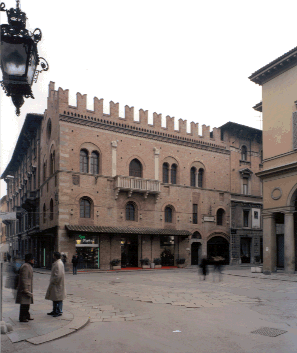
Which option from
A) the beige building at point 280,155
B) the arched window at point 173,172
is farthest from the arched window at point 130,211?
the beige building at point 280,155

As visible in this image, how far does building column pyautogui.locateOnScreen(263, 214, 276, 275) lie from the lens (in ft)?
83.7

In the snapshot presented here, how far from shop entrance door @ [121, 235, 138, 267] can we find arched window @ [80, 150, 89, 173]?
6.64 meters

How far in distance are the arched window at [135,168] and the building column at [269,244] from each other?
12451 millimetres

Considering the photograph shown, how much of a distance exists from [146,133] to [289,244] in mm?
16290

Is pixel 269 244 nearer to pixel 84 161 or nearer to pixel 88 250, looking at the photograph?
pixel 88 250

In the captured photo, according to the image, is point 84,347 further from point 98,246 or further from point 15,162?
point 15,162

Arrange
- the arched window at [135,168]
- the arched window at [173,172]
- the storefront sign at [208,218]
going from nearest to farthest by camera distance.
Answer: the arched window at [135,168], the arched window at [173,172], the storefront sign at [208,218]

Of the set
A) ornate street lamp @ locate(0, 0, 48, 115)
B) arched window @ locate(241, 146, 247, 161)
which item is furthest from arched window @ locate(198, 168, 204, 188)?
ornate street lamp @ locate(0, 0, 48, 115)

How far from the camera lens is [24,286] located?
8.59m

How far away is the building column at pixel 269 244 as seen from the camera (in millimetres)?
25516

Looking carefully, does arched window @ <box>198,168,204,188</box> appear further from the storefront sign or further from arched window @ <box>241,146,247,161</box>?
arched window @ <box>241,146,247,161</box>

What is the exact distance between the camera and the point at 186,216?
36.2m

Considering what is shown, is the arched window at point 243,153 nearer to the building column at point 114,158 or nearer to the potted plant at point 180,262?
the potted plant at point 180,262

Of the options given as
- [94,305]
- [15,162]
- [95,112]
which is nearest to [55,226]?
[95,112]
